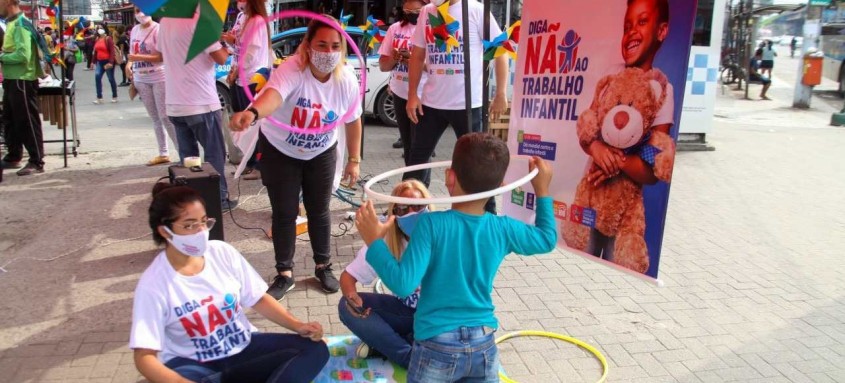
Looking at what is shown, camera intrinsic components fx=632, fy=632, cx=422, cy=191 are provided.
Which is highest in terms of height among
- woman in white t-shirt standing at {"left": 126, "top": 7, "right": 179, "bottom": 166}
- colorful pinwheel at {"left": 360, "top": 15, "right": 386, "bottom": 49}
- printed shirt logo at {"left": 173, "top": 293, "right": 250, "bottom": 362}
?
colorful pinwheel at {"left": 360, "top": 15, "right": 386, "bottom": 49}

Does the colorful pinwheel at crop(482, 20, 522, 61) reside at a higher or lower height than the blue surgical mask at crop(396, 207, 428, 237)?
higher

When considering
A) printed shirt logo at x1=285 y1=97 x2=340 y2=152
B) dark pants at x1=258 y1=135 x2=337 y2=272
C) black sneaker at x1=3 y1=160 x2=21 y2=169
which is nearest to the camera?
printed shirt logo at x1=285 y1=97 x2=340 y2=152

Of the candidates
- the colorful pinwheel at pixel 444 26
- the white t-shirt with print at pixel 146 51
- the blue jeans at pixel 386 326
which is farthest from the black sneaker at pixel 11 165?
the blue jeans at pixel 386 326

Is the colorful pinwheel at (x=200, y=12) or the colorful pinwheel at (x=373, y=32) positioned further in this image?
the colorful pinwheel at (x=373, y=32)

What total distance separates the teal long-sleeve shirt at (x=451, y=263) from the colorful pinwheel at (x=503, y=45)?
66.1 inches

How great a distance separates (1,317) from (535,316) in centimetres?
317

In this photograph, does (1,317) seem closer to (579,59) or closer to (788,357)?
(579,59)

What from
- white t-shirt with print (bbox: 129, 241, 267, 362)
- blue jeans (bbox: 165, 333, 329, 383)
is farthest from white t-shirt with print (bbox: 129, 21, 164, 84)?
blue jeans (bbox: 165, 333, 329, 383)

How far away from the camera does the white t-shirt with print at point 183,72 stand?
5.07 m

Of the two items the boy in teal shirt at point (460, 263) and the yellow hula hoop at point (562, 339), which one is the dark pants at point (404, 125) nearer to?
the yellow hula hoop at point (562, 339)

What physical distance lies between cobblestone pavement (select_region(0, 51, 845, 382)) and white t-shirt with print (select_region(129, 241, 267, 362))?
2.49 feet

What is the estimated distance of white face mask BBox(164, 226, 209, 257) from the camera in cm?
249

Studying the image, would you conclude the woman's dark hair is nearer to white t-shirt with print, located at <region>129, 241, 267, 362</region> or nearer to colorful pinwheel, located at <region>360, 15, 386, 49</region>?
white t-shirt with print, located at <region>129, 241, 267, 362</region>

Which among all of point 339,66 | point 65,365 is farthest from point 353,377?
point 339,66
